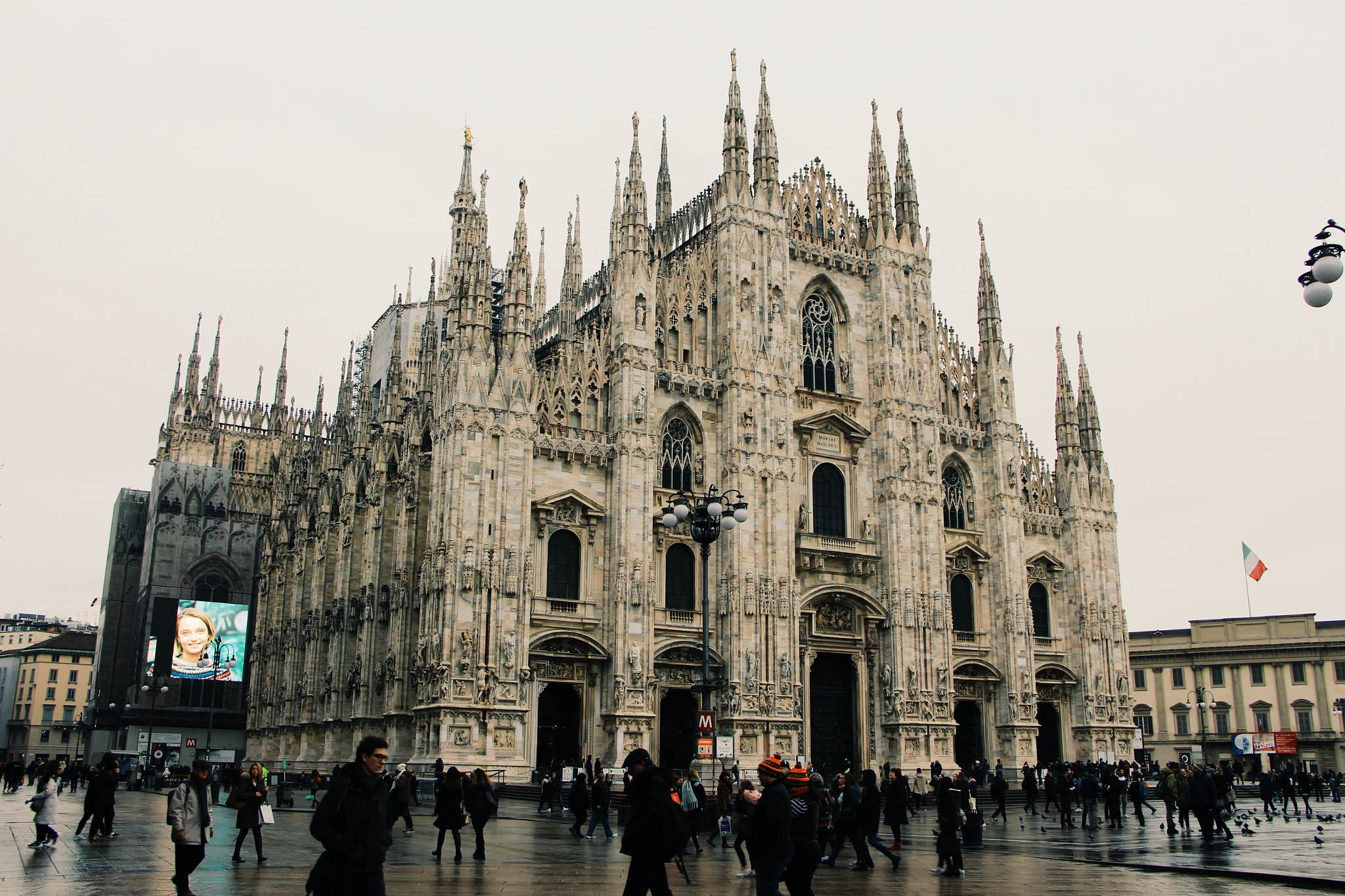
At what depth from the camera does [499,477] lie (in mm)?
37469

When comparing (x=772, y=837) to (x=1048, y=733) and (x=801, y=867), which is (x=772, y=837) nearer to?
(x=801, y=867)

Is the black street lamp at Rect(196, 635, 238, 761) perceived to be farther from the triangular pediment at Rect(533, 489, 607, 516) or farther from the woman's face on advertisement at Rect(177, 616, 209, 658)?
the triangular pediment at Rect(533, 489, 607, 516)

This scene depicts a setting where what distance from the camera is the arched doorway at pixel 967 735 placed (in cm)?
4591

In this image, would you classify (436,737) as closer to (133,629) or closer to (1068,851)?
(1068,851)

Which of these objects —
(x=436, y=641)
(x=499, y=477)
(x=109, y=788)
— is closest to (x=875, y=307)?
(x=499, y=477)

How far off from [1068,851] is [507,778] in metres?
19.3

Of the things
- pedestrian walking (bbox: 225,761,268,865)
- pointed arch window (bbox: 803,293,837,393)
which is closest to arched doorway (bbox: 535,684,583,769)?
pointed arch window (bbox: 803,293,837,393)

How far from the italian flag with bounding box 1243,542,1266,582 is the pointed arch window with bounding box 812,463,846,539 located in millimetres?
22807

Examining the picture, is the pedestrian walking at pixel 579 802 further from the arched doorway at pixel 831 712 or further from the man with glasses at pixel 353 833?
the arched doorway at pixel 831 712

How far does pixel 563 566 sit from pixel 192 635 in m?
31.0

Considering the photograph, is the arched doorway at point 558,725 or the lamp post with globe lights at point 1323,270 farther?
the arched doorway at point 558,725

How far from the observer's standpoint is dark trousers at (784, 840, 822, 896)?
10906mm

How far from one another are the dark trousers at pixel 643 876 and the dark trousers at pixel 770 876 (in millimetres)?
1138

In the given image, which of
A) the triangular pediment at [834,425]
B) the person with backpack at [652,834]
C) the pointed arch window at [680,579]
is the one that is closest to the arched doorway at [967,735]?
the triangular pediment at [834,425]
